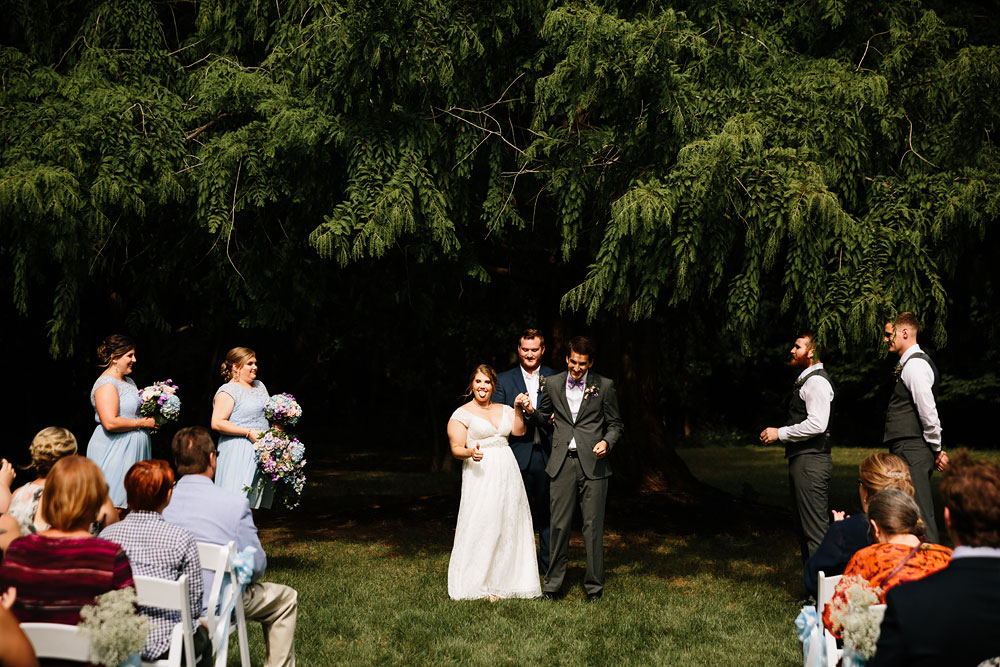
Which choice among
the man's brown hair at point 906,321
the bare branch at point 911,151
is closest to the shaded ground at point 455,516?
the man's brown hair at point 906,321

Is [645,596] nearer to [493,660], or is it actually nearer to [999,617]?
[493,660]

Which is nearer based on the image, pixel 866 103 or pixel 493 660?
pixel 493 660

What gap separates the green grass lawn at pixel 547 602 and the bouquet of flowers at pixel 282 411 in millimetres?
1498

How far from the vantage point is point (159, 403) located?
7.82 m

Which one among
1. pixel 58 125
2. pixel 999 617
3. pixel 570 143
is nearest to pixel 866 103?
pixel 570 143

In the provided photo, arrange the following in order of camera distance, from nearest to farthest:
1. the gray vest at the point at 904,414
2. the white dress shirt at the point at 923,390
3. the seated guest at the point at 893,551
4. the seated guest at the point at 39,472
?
1. the seated guest at the point at 893,551
2. the seated guest at the point at 39,472
3. the white dress shirt at the point at 923,390
4. the gray vest at the point at 904,414

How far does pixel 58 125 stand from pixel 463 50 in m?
3.59

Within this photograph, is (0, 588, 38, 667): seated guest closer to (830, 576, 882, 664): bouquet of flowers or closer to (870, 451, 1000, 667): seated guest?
(870, 451, 1000, 667): seated guest

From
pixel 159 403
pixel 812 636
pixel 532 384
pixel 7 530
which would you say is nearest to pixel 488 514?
pixel 532 384

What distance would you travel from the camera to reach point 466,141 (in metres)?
8.90

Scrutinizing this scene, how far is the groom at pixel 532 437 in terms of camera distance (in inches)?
328

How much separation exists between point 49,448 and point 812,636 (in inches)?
166

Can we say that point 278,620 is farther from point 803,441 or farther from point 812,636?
point 803,441

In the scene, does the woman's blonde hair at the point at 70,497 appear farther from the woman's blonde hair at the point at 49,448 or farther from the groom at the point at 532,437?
the groom at the point at 532,437
